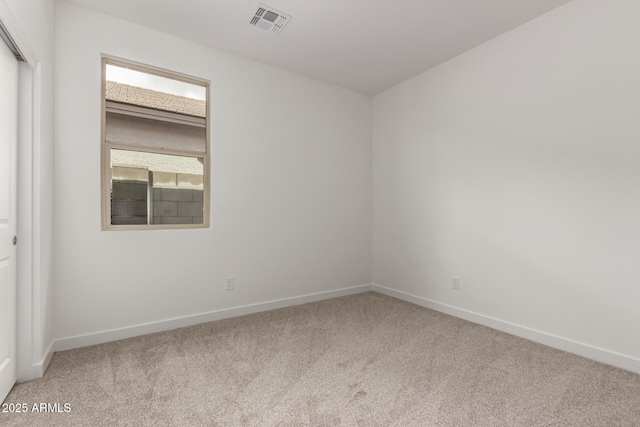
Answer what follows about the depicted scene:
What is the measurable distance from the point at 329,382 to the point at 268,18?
9.23 ft

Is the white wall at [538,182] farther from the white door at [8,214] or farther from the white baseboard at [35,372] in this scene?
the white door at [8,214]

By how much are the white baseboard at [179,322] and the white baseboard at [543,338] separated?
1170 millimetres

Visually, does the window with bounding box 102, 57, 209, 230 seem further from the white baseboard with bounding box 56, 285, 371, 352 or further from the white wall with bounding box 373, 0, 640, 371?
the white wall with bounding box 373, 0, 640, 371

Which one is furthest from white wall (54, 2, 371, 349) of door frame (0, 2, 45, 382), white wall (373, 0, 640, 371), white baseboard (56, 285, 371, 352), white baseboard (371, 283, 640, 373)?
white baseboard (371, 283, 640, 373)

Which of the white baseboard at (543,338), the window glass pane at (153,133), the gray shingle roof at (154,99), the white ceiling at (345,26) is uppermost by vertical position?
the white ceiling at (345,26)

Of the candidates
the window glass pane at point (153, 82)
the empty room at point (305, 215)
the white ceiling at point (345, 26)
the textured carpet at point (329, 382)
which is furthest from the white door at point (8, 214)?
the white ceiling at point (345, 26)

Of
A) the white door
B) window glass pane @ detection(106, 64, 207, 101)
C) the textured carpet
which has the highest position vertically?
window glass pane @ detection(106, 64, 207, 101)

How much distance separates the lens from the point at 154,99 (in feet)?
9.47

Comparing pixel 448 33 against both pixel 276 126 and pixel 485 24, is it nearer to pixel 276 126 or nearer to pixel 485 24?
pixel 485 24

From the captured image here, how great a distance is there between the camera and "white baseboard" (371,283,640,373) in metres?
2.17

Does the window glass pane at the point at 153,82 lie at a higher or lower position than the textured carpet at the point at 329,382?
higher

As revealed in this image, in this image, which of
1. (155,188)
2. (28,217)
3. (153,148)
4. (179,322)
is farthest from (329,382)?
(153,148)

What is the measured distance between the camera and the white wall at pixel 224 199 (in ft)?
8.04

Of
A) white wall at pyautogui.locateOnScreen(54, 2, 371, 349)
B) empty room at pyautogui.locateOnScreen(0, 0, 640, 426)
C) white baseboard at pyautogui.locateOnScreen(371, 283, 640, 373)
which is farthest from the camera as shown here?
white wall at pyautogui.locateOnScreen(54, 2, 371, 349)
